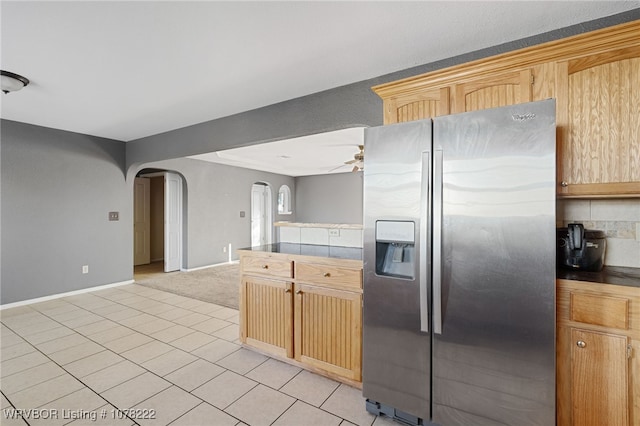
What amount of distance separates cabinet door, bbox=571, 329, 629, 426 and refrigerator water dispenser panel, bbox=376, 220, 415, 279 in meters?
0.85

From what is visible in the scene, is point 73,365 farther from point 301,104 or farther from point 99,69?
point 301,104

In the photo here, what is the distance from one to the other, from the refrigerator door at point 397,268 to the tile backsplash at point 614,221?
1.05 metres

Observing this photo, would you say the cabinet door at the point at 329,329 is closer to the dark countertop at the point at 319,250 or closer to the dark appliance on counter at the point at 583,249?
the dark countertop at the point at 319,250

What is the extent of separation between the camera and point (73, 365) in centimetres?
247

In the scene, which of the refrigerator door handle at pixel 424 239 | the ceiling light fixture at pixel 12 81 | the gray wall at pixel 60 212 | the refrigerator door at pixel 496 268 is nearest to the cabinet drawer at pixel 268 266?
the refrigerator door handle at pixel 424 239

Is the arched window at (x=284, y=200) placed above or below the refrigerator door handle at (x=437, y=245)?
above

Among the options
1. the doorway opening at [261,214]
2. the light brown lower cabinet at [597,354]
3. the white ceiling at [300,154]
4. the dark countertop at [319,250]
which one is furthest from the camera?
the doorway opening at [261,214]

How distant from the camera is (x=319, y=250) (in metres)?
2.61

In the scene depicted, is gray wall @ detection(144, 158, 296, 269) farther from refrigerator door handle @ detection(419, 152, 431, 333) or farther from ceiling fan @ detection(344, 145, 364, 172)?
refrigerator door handle @ detection(419, 152, 431, 333)

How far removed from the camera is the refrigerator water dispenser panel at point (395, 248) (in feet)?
5.77

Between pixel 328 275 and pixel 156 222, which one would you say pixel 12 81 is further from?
pixel 156 222

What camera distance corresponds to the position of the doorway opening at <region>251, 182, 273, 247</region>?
8.54m

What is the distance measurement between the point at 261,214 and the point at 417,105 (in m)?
7.27

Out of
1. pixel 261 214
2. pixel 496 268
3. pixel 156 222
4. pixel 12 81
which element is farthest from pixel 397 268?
pixel 261 214
